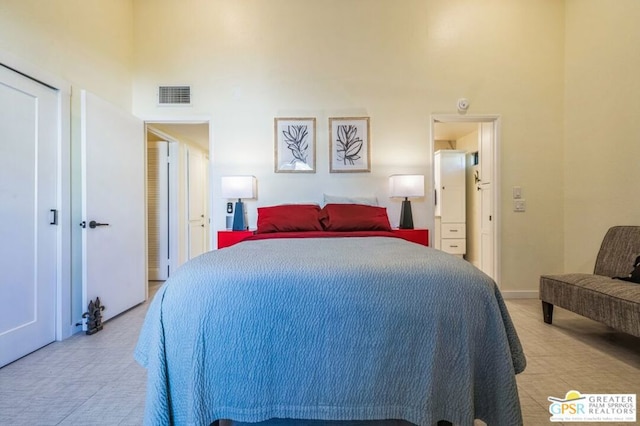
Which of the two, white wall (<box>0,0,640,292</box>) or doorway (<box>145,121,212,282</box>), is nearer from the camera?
white wall (<box>0,0,640,292</box>)

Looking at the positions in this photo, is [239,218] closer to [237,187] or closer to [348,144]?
[237,187]

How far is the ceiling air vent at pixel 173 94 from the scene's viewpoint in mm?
3412

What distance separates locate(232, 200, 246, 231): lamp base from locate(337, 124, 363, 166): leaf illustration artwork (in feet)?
4.05

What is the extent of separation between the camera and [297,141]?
11.2ft

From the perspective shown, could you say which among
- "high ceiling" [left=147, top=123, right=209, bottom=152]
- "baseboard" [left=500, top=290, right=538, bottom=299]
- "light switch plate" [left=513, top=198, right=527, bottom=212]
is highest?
"high ceiling" [left=147, top=123, right=209, bottom=152]

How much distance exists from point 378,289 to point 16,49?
2.90m

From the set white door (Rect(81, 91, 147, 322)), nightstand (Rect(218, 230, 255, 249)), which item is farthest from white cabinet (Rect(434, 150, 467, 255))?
white door (Rect(81, 91, 147, 322))

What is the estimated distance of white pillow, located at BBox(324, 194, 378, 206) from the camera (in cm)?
323

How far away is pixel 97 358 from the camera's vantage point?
2051mm

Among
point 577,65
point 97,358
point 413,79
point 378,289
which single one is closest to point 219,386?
point 378,289

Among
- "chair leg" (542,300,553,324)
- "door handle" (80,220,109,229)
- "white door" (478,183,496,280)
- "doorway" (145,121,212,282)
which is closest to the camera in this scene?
"door handle" (80,220,109,229)

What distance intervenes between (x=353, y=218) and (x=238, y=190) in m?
1.26

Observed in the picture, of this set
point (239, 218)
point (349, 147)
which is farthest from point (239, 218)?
point (349, 147)

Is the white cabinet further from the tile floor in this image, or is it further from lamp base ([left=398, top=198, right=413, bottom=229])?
the tile floor
